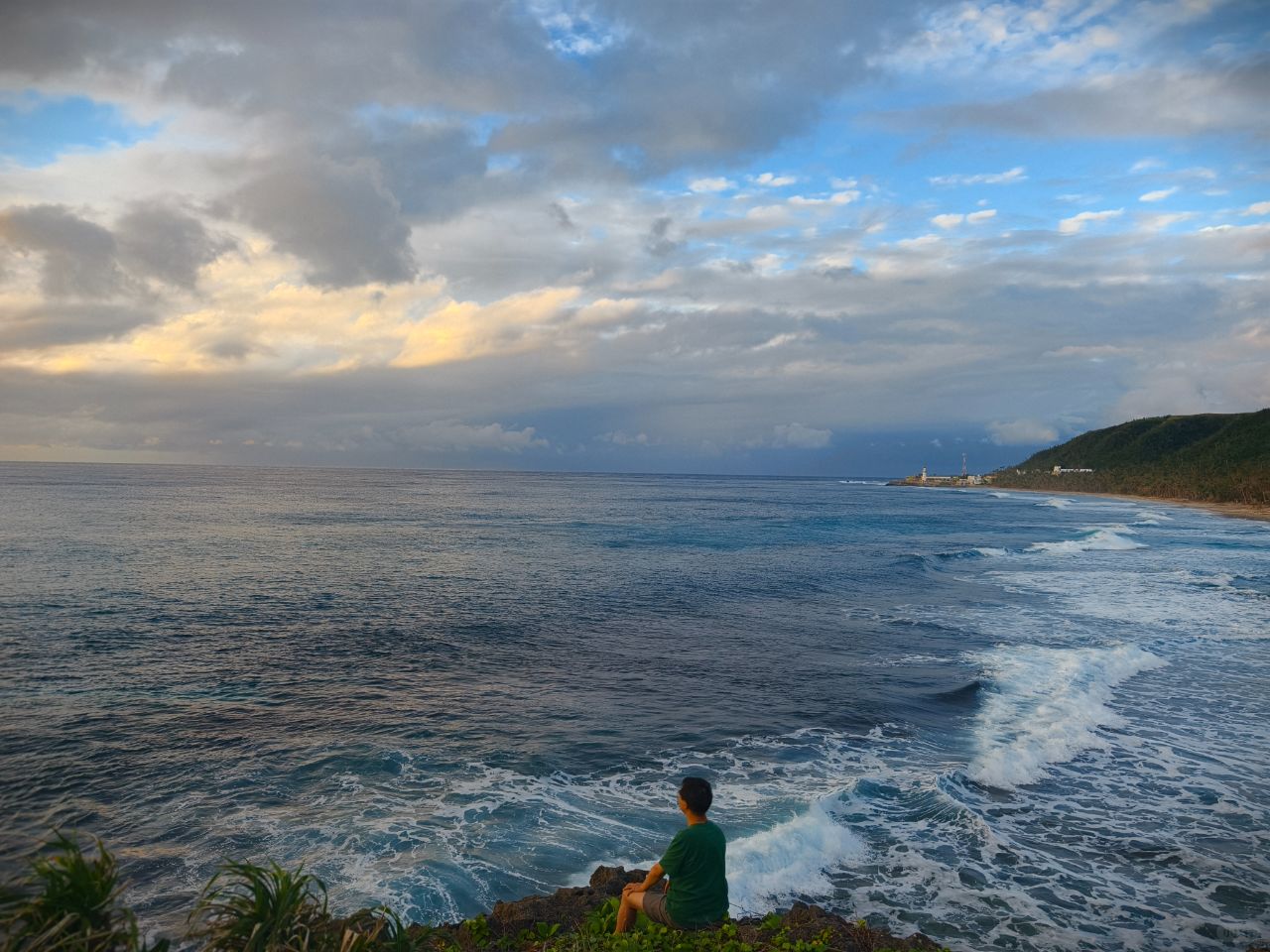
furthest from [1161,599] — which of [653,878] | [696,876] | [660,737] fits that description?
[653,878]

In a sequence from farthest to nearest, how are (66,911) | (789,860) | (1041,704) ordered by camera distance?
(1041,704)
(789,860)
(66,911)

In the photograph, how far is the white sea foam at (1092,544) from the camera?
1954 inches

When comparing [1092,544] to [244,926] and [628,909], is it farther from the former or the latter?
[244,926]

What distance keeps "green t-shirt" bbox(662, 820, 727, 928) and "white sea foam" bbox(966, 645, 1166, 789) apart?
307 inches

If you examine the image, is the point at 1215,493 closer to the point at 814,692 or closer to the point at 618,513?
the point at 618,513

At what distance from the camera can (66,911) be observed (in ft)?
15.2

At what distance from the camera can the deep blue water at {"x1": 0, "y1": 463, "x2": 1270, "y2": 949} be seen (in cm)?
976

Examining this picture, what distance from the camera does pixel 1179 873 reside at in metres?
9.87

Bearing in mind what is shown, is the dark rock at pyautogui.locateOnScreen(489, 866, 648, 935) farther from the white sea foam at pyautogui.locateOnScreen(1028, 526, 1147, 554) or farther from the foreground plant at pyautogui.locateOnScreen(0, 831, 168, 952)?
the white sea foam at pyautogui.locateOnScreen(1028, 526, 1147, 554)

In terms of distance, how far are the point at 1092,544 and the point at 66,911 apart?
59.6m

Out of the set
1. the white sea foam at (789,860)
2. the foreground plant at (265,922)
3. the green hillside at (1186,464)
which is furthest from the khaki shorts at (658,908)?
the green hillside at (1186,464)

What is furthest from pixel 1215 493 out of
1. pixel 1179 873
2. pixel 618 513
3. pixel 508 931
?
pixel 508 931

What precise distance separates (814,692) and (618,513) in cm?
6322

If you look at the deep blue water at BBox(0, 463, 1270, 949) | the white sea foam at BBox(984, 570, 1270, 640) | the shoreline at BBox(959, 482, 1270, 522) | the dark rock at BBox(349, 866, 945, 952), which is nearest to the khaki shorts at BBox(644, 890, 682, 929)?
the dark rock at BBox(349, 866, 945, 952)
